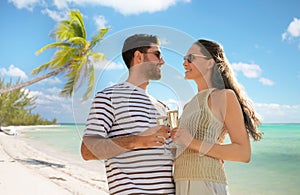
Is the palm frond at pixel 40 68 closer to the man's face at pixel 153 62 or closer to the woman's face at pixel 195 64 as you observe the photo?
the woman's face at pixel 195 64

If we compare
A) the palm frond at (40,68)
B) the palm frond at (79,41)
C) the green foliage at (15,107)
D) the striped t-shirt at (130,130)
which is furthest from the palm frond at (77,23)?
the green foliage at (15,107)

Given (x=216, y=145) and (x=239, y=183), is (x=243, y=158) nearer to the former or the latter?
(x=216, y=145)

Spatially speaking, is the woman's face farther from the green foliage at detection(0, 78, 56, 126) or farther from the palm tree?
the green foliage at detection(0, 78, 56, 126)

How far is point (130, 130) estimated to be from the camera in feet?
5.38

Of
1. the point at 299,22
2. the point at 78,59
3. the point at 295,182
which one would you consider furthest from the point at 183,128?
the point at 299,22

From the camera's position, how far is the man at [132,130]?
156 centimetres

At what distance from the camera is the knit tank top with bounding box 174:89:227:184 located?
171 cm

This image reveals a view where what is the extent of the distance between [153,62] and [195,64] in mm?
240

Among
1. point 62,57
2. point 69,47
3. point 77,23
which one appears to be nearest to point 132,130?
point 62,57

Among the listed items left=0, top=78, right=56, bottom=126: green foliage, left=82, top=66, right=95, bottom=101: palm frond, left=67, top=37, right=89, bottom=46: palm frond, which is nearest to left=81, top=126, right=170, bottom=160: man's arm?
left=82, top=66, right=95, bottom=101: palm frond

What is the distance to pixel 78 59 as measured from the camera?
43.1 ft

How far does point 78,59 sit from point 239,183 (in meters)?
7.03

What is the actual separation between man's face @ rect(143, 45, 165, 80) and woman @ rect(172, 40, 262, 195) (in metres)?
0.15

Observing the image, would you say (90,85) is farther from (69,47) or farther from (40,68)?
(69,47)
